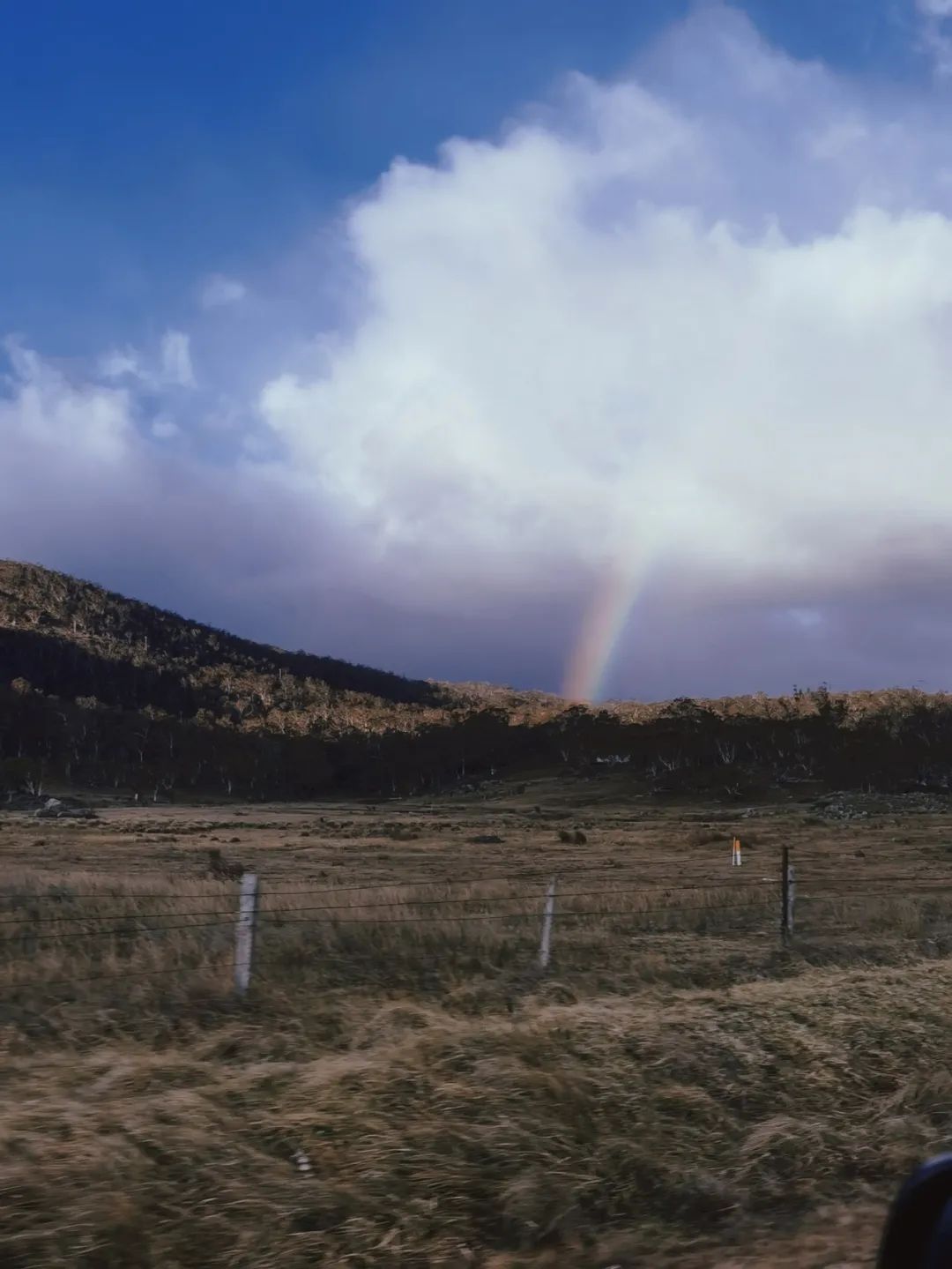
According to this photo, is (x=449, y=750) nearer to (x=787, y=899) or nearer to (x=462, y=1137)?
(x=787, y=899)

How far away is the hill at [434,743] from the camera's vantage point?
9862 cm

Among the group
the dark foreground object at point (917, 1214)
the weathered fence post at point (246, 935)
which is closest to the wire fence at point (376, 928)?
the weathered fence post at point (246, 935)

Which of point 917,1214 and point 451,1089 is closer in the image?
point 917,1214

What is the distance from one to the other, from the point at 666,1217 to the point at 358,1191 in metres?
1.65

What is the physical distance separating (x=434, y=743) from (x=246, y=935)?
127721 mm

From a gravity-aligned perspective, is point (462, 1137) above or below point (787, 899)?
above

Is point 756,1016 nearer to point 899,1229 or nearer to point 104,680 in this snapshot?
point 899,1229

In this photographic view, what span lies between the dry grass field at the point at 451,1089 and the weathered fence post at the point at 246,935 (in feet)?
0.61

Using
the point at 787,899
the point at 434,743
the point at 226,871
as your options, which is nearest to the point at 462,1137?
the point at 787,899

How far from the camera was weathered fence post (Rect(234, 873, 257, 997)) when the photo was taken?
9.88 meters

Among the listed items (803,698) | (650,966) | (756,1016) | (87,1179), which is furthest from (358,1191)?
(803,698)

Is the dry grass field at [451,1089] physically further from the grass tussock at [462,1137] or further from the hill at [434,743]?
the hill at [434,743]

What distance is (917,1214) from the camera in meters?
2.54

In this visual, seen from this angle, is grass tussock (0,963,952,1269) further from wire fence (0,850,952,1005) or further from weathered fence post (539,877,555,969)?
weathered fence post (539,877,555,969)
